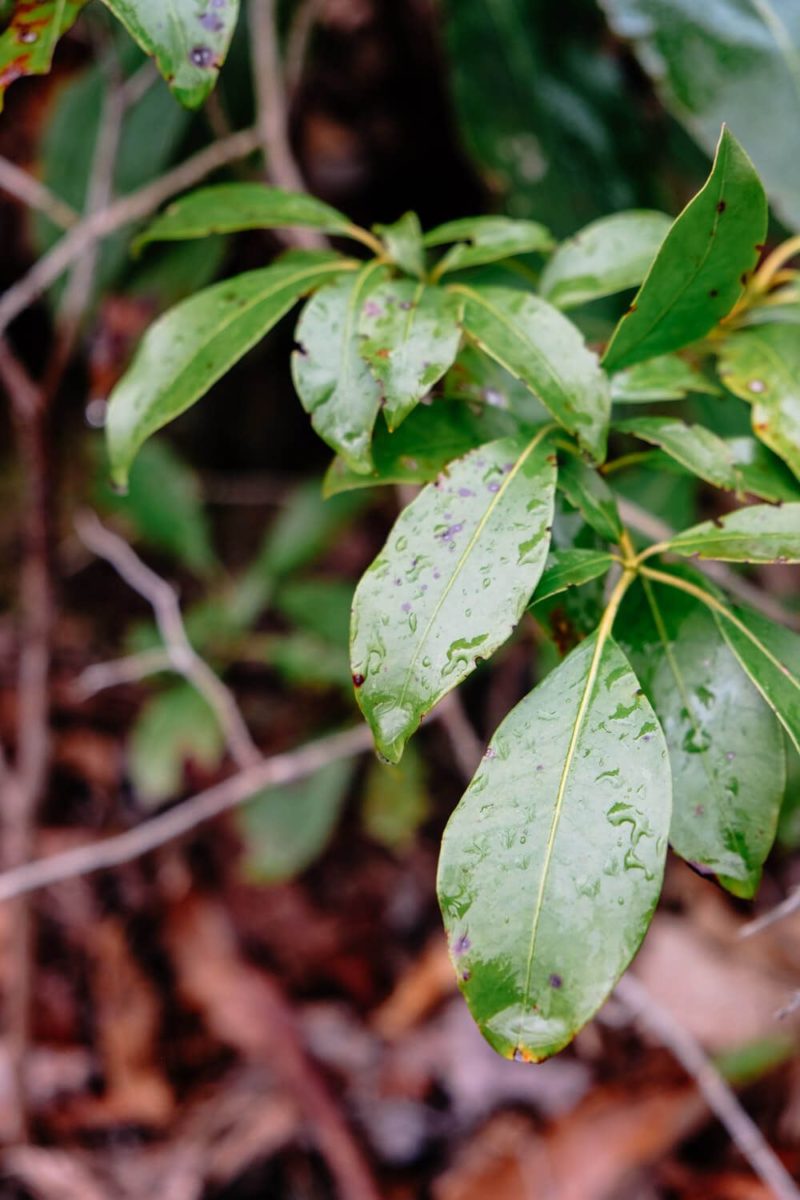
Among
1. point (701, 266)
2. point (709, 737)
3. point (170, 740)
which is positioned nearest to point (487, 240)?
point (701, 266)

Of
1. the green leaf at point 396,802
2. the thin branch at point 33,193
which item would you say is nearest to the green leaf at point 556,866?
the thin branch at point 33,193

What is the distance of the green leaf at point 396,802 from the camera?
147 cm

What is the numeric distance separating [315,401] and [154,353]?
6.2 inches

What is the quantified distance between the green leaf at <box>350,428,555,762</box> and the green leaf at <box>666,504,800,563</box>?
11cm

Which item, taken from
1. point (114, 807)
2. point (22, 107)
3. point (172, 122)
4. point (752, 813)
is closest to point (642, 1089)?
point (752, 813)

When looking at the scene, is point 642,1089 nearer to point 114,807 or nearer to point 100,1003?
point 100,1003

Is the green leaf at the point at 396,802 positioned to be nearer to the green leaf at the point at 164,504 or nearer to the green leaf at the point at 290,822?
the green leaf at the point at 290,822

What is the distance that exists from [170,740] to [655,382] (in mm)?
1052

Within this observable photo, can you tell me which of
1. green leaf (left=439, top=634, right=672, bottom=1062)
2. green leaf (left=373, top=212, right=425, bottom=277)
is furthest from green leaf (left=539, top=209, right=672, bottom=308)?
green leaf (left=439, top=634, right=672, bottom=1062)

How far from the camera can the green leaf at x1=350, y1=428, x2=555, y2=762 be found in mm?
495

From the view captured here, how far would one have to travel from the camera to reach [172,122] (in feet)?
3.82

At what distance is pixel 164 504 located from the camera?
158 cm

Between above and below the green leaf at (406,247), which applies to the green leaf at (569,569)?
below

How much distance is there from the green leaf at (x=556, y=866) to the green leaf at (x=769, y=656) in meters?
0.08
